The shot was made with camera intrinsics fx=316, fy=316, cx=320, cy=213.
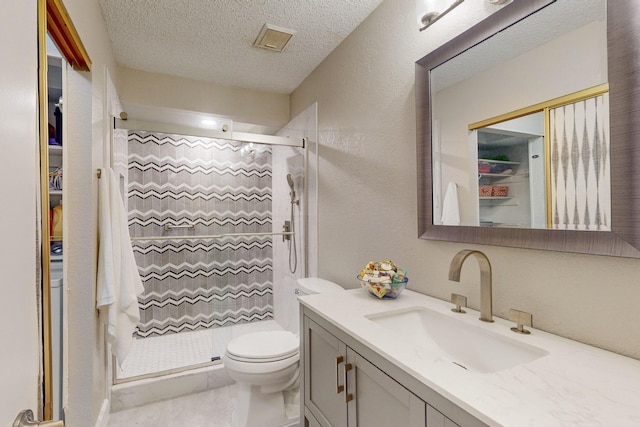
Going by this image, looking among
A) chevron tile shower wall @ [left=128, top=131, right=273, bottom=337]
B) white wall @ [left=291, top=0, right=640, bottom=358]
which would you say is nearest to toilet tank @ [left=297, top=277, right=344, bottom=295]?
white wall @ [left=291, top=0, right=640, bottom=358]

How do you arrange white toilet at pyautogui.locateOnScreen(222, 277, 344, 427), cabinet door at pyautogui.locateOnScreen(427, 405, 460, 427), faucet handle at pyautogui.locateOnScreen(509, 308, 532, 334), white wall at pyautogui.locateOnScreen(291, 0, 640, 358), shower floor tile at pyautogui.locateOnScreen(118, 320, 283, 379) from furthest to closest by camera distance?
1. shower floor tile at pyautogui.locateOnScreen(118, 320, 283, 379)
2. white toilet at pyautogui.locateOnScreen(222, 277, 344, 427)
3. faucet handle at pyautogui.locateOnScreen(509, 308, 532, 334)
4. white wall at pyautogui.locateOnScreen(291, 0, 640, 358)
5. cabinet door at pyautogui.locateOnScreen(427, 405, 460, 427)

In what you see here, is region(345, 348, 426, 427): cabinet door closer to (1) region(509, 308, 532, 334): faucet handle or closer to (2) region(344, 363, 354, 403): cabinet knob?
(2) region(344, 363, 354, 403): cabinet knob

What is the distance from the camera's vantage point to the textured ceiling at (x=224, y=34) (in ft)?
5.96

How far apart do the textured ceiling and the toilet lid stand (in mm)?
2007

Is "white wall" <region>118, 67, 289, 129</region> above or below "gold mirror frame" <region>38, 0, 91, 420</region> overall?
above

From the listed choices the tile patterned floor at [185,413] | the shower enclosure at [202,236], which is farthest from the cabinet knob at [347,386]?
the shower enclosure at [202,236]

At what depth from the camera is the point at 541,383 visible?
73 cm

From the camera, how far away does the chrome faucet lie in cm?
111

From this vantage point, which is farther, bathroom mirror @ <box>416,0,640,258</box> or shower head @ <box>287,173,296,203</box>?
shower head @ <box>287,173,296,203</box>

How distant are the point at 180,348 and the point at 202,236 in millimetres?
975

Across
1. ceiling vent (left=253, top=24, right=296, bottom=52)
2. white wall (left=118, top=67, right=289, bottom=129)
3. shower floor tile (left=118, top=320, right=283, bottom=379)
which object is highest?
ceiling vent (left=253, top=24, right=296, bottom=52)

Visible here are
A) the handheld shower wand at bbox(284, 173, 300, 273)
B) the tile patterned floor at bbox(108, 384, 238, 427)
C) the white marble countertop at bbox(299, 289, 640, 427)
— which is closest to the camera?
the white marble countertop at bbox(299, 289, 640, 427)

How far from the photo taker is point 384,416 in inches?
37.2

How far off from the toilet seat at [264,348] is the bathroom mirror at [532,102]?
3.50ft
